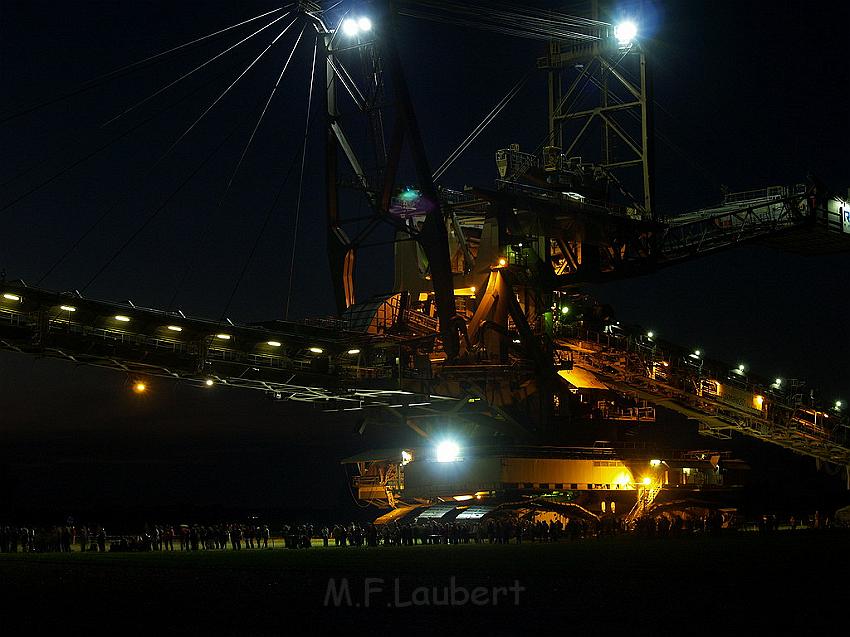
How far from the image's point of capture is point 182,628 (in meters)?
19.8

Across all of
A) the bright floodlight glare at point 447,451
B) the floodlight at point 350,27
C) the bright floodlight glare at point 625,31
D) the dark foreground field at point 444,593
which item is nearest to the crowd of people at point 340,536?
the bright floodlight glare at point 447,451

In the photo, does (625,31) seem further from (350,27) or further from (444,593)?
(444,593)

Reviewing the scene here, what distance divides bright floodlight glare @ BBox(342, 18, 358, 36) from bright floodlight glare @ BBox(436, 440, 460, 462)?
22.3m

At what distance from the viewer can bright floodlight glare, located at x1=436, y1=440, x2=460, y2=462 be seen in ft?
193

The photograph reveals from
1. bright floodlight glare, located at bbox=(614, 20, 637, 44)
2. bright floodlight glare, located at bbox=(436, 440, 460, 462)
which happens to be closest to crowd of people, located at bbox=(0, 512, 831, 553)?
bright floodlight glare, located at bbox=(436, 440, 460, 462)

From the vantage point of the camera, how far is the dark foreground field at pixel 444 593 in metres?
19.9

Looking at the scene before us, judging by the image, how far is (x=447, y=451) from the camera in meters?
59.1

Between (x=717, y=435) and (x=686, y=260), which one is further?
(x=717, y=435)

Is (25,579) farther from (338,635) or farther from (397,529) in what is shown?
(397,529)

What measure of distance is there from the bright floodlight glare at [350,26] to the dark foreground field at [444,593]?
2782 centimetres

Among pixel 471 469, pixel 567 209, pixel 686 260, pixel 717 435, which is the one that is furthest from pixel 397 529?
pixel 717 435

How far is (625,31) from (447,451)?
91.2ft

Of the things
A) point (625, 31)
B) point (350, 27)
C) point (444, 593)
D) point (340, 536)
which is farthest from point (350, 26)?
point (444, 593)

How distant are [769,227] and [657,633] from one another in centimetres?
4595
